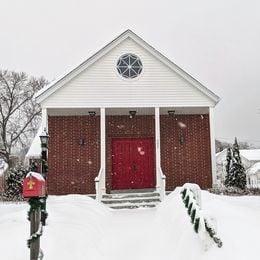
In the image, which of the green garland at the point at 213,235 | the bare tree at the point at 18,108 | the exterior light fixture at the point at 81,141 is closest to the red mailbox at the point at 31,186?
the green garland at the point at 213,235

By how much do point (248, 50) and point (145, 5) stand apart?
1336 centimetres

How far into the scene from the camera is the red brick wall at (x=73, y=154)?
1564cm

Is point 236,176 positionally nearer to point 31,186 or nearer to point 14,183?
point 14,183

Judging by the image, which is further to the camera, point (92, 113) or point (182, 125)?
point (182, 125)

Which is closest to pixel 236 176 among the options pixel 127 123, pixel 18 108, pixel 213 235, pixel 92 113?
pixel 127 123

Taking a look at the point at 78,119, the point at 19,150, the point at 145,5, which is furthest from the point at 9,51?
the point at 78,119

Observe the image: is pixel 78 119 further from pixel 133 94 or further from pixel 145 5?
pixel 145 5

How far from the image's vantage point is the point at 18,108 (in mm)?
37906

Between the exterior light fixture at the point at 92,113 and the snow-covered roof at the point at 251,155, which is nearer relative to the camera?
the exterior light fixture at the point at 92,113

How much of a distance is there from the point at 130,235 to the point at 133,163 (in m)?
7.60

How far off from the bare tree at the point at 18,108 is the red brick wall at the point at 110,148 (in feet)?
72.7

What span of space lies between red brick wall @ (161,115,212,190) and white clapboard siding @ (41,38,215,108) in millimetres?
1685

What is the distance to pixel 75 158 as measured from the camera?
15.8 metres

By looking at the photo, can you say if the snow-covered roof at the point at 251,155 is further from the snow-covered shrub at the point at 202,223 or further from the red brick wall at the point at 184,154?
the snow-covered shrub at the point at 202,223
